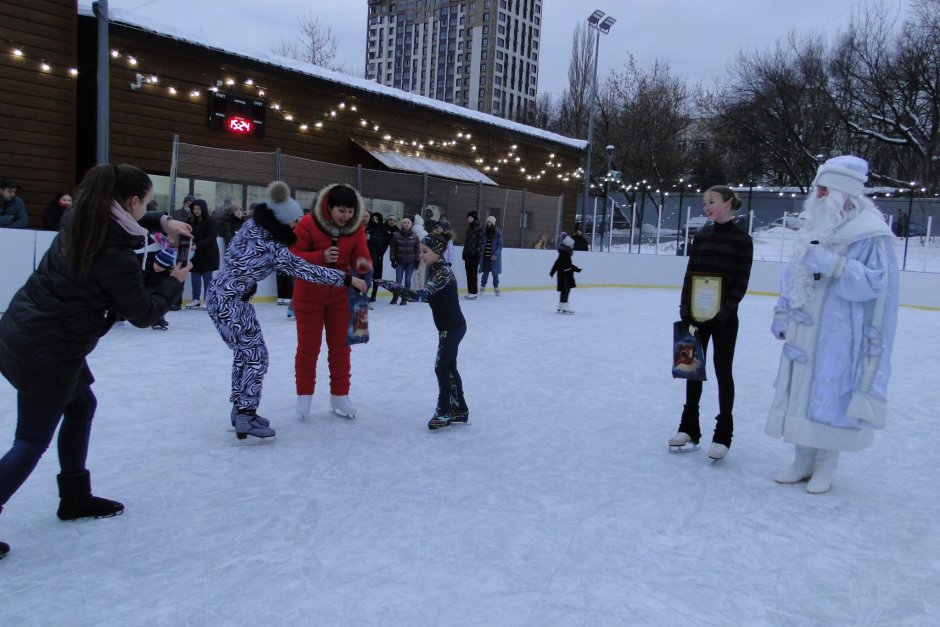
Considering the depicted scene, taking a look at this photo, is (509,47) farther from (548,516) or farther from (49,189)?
(548,516)

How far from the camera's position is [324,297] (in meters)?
4.08

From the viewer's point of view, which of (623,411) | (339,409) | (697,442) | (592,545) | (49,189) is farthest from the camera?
(49,189)

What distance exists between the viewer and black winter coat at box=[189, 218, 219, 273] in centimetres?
837

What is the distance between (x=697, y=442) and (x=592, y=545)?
147 cm

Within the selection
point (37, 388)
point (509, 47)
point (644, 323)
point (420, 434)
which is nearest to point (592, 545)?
point (420, 434)

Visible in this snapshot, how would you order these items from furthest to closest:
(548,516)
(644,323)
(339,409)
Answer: (644,323) < (339,409) < (548,516)

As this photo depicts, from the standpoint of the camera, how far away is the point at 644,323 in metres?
9.90

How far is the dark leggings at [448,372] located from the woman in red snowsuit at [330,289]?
1.82ft

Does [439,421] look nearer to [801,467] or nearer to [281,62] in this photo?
[801,467]

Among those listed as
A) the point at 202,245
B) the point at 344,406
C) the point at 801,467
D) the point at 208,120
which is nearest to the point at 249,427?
the point at 344,406

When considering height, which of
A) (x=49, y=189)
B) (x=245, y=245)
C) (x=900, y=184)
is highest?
(x=900, y=184)

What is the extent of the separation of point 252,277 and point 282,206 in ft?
1.28

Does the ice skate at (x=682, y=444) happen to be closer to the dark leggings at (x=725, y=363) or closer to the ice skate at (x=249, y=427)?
the dark leggings at (x=725, y=363)

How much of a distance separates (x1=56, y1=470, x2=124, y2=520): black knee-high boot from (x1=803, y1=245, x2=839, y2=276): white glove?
3049 millimetres
